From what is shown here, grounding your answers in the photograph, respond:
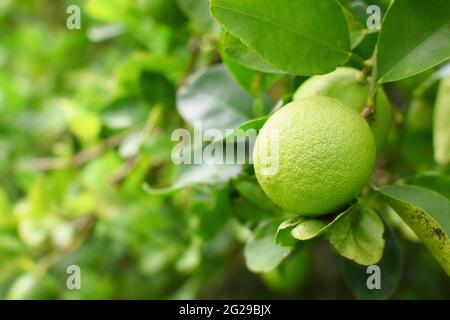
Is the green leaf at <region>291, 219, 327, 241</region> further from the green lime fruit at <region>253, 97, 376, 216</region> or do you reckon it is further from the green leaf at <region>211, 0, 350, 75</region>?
the green leaf at <region>211, 0, 350, 75</region>

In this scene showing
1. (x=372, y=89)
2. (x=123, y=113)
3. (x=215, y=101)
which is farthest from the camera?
(x=123, y=113)

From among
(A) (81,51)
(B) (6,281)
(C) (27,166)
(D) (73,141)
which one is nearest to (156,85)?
(D) (73,141)

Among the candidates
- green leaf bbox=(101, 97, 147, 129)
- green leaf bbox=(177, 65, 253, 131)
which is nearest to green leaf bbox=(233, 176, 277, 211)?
green leaf bbox=(177, 65, 253, 131)

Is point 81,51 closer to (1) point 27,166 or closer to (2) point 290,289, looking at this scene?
(1) point 27,166

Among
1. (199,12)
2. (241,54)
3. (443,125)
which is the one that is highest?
(199,12)

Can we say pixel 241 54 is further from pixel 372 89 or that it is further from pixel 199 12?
pixel 199 12

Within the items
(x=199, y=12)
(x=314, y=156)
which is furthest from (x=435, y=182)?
(x=199, y=12)
